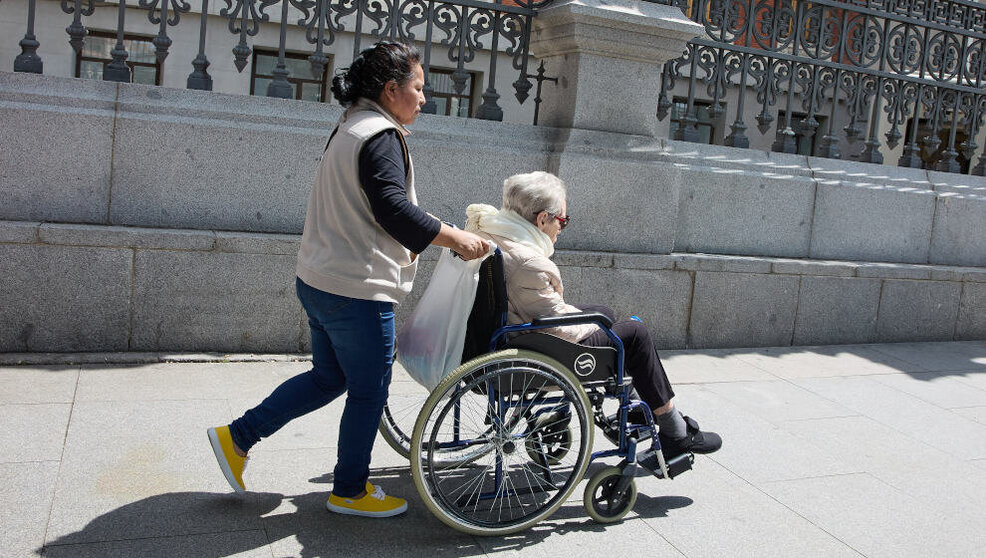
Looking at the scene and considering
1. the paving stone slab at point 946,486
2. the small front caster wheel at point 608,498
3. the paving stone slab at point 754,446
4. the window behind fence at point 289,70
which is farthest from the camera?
the window behind fence at point 289,70

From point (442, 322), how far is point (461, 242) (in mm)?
418

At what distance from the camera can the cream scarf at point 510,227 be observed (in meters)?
3.59

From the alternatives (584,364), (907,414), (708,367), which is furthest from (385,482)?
(907,414)

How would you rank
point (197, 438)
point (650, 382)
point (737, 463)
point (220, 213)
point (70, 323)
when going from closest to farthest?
point (650, 382), point (197, 438), point (737, 463), point (70, 323), point (220, 213)

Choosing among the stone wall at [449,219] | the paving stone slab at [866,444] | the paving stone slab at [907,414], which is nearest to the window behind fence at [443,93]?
the stone wall at [449,219]

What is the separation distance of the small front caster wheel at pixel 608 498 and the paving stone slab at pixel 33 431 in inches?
83.3

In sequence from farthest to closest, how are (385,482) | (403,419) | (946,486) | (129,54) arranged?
(129,54)
(403,419)
(946,486)
(385,482)

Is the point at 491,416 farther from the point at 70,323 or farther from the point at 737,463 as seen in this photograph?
the point at 70,323

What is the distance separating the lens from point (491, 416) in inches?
135

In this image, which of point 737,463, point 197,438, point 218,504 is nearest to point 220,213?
point 197,438

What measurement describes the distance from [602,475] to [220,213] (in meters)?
3.02

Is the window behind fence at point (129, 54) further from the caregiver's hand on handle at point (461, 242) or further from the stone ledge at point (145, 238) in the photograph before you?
the caregiver's hand on handle at point (461, 242)

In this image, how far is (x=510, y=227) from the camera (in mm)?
3592

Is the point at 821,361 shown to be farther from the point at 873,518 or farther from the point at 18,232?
the point at 18,232
